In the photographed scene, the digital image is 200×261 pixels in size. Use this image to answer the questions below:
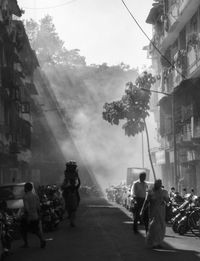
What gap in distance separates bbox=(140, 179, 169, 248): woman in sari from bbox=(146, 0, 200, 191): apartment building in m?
18.8

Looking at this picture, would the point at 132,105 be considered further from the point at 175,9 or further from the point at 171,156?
the point at 175,9

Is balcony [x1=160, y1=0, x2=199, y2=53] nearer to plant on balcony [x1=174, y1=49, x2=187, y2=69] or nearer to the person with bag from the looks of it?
plant on balcony [x1=174, y1=49, x2=187, y2=69]

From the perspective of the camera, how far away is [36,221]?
50.6 feet

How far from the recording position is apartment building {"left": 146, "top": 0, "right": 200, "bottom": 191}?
3716 cm

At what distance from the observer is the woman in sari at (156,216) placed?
15125 millimetres

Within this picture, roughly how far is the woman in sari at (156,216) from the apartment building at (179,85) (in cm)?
1879

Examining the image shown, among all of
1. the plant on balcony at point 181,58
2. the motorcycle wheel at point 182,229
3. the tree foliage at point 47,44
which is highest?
the tree foliage at point 47,44

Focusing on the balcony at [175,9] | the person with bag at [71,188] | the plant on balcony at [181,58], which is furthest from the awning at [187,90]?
the person with bag at [71,188]

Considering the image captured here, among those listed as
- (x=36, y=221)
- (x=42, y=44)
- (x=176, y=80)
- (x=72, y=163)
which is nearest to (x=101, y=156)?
(x=42, y=44)

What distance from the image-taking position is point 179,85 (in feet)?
128

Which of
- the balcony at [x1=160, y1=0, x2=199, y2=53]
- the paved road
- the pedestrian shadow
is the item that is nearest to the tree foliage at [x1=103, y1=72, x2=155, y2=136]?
the balcony at [x1=160, y1=0, x2=199, y2=53]

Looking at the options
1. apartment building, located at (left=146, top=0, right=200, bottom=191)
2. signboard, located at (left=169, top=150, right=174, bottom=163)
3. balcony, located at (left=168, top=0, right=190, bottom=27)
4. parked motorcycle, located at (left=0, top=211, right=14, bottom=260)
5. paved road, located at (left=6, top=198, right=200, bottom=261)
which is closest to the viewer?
paved road, located at (left=6, top=198, right=200, bottom=261)

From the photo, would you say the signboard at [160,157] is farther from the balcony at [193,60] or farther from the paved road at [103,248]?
the paved road at [103,248]

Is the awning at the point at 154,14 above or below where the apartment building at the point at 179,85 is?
above
